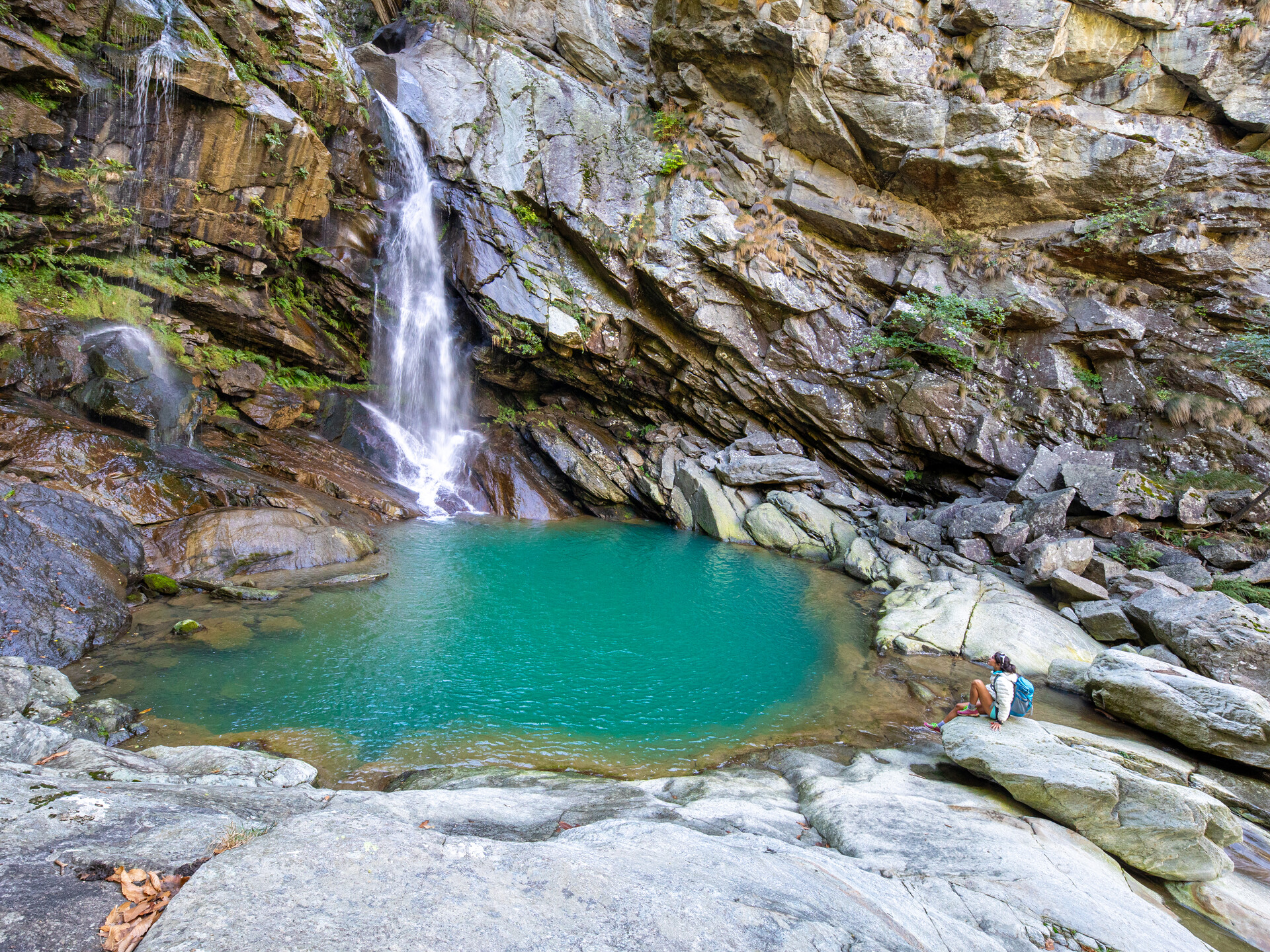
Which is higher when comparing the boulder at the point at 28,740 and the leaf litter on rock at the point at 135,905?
the leaf litter on rock at the point at 135,905

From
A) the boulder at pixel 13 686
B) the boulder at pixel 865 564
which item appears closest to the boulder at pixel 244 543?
the boulder at pixel 13 686

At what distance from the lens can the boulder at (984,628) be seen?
9.94 metres

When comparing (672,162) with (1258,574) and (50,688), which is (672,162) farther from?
(50,688)

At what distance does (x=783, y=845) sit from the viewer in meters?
3.77

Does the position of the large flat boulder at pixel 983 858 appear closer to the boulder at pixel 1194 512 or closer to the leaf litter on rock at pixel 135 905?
the leaf litter on rock at pixel 135 905

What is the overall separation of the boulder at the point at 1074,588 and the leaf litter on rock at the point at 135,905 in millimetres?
14824

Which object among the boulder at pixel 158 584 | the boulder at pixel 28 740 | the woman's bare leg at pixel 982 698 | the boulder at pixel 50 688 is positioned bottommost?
the boulder at pixel 158 584

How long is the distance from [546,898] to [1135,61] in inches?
1052

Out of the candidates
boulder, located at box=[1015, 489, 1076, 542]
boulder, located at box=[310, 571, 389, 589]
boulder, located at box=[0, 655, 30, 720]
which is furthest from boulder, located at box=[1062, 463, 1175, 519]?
boulder, located at box=[0, 655, 30, 720]

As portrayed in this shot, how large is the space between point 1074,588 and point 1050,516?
3699 millimetres

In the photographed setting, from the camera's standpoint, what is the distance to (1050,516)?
589 inches

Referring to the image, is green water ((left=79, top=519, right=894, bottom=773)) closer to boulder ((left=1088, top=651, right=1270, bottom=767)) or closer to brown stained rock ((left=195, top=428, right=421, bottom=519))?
brown stained rock ((left=195, top=428, right=421, bottom=519))

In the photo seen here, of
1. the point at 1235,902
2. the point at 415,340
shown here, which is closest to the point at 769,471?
the point at 415,340

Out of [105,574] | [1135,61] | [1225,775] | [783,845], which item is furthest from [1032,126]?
[105,574]
